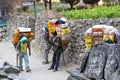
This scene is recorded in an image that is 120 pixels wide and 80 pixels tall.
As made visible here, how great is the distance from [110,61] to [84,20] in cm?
650

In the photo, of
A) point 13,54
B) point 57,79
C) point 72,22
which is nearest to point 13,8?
point 13,54

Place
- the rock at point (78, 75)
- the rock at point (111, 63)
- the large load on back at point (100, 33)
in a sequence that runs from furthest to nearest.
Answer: the large load on back at point (100, 33) → the rock at point (78, 75) → the rock at point (111, 63)

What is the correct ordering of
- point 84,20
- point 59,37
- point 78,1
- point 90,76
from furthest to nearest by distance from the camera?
point 78,1 < point 84,20 < point 59,37 < point 90,76

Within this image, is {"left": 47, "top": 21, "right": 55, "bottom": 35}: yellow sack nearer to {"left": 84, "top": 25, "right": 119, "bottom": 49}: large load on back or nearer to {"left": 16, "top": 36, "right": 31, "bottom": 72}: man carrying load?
{"left": 16, "top": 36, "right": 31, "bottom": 72}: man carrying load

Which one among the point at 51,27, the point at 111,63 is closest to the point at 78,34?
the point at 51,27

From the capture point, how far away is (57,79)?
40.6 feet

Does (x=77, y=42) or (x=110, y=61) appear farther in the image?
(x=77, y=42)

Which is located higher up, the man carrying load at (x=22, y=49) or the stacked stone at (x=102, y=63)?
the stacked stone at (x=102, y=63)

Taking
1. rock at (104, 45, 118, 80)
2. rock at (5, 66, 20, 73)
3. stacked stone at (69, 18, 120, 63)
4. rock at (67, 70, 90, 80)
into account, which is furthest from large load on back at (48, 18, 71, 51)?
rock at (104, 45, 118, 80)

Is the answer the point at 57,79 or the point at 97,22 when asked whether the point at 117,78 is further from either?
the point at 97,22

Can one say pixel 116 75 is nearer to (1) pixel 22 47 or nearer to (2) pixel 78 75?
(2) pixel 78 75

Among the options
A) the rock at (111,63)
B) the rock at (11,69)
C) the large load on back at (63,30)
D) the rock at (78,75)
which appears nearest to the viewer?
the rock at (111,63)

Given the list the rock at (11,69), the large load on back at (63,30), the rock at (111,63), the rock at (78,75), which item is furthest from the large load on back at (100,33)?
the rock at (11,69)

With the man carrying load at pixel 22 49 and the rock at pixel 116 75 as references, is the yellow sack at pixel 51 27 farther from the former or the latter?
the rock at pixel 116 75
